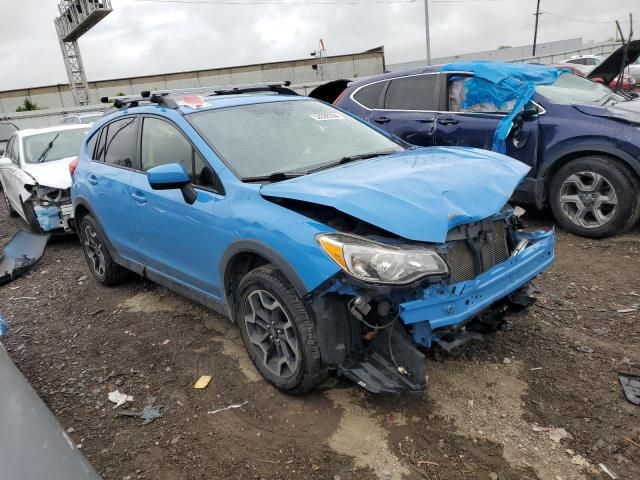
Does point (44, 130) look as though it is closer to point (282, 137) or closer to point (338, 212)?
point (282, 137)

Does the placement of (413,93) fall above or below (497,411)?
above

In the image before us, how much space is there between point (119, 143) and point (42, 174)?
328 cm

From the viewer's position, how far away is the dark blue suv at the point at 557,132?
4.79m

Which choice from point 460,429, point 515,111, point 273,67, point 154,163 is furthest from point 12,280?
point 273,67

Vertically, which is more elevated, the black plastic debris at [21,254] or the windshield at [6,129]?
the windshield at [6,129]

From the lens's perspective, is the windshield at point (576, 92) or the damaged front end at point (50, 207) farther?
the damaged front end at point (50, 207)

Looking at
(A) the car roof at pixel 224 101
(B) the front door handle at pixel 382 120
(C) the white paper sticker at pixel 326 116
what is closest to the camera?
(A) the car roof at pixel 224 101

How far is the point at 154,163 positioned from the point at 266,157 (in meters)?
1.11

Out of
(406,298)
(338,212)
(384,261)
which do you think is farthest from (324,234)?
(406,298)

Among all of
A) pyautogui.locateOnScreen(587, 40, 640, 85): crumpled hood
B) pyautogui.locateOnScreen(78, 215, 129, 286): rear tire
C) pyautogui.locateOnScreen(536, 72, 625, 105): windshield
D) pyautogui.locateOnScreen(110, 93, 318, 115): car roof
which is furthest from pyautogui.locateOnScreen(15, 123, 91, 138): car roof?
pyautogui.locateOnScreen(587, 40, 640, 85): crumpled hood

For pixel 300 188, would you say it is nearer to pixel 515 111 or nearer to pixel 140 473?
pixel 140 473

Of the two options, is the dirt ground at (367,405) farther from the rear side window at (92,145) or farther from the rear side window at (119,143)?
the rear side window at (92,145)

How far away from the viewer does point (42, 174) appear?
6.99 m

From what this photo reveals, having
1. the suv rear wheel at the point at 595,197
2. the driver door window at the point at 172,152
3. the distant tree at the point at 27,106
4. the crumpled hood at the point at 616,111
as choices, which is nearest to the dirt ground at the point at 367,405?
the suv rear wheel at the point at 595,197
